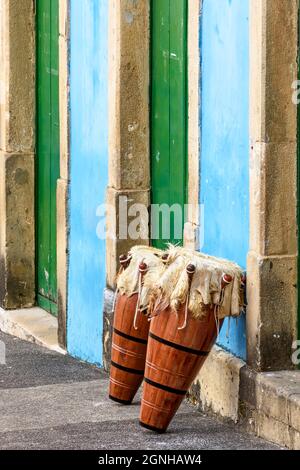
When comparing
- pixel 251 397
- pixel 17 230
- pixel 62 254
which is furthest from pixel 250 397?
pixel 17 230

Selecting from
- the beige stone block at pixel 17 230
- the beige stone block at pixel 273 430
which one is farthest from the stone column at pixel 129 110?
the beige stone block at pixel 17 230

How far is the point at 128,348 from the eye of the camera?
8477mm

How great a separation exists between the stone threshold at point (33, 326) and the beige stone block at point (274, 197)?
10.4 ft

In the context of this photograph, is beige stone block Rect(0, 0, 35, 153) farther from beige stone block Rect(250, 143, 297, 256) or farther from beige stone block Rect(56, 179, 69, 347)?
beige stone block Rect(250, 143, 297, 256)

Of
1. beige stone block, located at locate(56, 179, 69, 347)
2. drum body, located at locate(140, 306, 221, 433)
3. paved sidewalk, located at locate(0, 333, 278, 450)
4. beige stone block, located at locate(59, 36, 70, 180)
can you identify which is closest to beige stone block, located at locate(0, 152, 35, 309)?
beige stone block, located at locate(56, 179, 69, 347)

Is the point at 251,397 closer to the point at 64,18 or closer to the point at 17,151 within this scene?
the point at 64,18

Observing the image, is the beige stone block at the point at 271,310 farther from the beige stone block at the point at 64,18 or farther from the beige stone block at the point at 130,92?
the beige stone block at the point at 64,18

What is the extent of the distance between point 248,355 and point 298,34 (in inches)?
66.9

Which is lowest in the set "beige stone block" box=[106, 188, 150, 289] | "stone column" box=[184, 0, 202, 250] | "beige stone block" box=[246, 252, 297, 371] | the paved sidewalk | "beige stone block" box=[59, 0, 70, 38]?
the paved sidewalk

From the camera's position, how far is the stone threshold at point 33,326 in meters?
11.1

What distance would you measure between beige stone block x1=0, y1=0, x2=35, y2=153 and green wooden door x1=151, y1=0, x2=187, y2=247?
8.35 ft

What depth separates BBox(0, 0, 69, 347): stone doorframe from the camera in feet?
39.1

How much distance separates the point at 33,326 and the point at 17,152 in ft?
4.64

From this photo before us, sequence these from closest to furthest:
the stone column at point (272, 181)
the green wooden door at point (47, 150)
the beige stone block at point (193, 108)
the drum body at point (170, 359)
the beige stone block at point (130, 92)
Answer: the drum body at point (170, 359), the stone column at point (272, 181), the beige stone block at point (193, 108), the beige stone block at point (130, 92), the green wooden door at point (47, 150)
